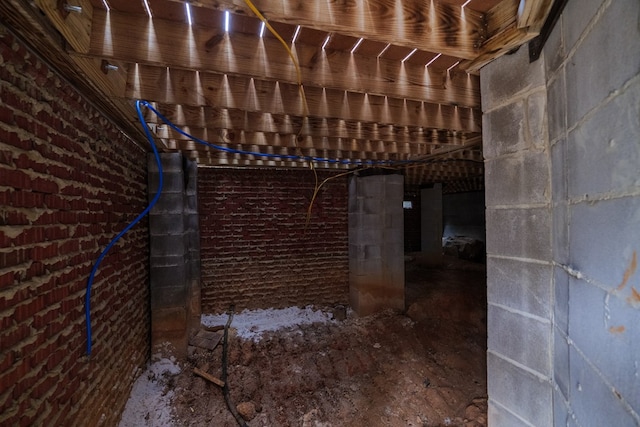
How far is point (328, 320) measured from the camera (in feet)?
15.7

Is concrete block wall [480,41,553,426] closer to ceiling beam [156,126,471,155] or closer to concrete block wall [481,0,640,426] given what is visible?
concrete block wall [481,0,640,426]

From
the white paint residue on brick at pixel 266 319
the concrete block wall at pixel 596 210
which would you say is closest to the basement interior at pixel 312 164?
the concrete block wall at pixel 596 210

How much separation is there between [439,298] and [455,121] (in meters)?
3.56

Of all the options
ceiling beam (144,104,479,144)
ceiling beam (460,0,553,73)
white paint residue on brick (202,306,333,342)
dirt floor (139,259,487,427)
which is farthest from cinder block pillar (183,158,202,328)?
ceiling beam (460,0,553,73)

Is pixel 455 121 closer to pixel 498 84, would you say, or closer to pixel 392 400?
pixel 498 84

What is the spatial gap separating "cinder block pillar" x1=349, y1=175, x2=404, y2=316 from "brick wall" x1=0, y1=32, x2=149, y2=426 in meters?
3.43

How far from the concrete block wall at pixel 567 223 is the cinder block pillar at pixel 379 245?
3232 mm

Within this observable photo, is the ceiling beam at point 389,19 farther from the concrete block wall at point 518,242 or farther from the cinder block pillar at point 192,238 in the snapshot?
the cinder block pillar at point 192,238

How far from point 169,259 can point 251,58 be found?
2.91 m

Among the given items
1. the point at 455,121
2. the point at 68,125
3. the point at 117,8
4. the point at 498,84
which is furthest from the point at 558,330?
the point at 68,125

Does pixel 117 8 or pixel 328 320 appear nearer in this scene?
pixel 117 8

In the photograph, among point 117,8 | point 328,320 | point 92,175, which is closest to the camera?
point 117,8

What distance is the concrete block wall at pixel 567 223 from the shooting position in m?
0.69

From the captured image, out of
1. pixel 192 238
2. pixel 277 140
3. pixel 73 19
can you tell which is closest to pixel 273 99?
pixel 277 140
